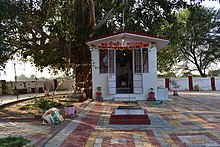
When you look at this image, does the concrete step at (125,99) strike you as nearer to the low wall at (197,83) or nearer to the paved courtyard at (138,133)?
the paved courtyard at (138,133)

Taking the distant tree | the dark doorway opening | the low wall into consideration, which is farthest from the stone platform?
the distant tree

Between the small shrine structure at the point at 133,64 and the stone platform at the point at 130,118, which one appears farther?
the small shrine structure at the point at 133,64

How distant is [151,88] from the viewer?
10117mm

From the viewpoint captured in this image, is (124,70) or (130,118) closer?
(130,118)

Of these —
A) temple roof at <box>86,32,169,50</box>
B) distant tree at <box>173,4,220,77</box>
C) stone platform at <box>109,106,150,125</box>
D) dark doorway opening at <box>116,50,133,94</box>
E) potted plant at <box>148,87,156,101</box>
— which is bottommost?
stone platform at <box>109,106,150,125</box>

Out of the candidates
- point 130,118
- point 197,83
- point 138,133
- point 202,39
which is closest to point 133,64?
point 130,118

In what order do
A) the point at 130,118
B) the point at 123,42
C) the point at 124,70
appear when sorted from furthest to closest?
the point at 124,70, the point at 123,42, the point at 130,118

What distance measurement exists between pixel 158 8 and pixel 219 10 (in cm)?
1503

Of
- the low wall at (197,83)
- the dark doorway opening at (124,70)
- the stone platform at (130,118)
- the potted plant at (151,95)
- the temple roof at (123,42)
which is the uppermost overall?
the temple roof at (123,42)

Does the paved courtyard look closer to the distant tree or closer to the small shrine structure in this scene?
the small shrine structure

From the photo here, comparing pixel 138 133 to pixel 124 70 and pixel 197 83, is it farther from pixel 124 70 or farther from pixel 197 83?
pixel 197 83

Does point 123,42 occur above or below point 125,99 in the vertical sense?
above

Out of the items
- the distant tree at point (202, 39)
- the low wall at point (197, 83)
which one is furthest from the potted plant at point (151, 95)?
Result: the distant tree at point (202, 39)

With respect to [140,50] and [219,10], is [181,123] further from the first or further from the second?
[219,10]
